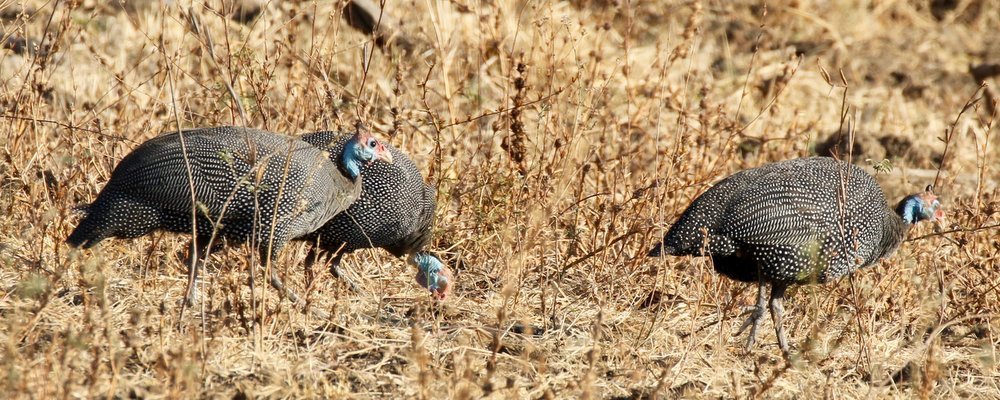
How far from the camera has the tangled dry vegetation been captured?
12.0ft

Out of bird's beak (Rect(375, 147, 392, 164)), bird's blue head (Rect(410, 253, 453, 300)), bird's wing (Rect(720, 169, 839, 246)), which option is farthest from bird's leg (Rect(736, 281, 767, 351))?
bird's beak (Rect(375, 147, 392, 164))

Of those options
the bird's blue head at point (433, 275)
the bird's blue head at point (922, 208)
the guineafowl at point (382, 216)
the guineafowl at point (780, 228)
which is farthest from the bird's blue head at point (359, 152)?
the bird's blue head at point (922, 208)

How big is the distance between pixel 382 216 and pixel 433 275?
1.32 feet

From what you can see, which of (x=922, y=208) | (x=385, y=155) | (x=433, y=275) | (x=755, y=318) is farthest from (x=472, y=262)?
(x=922, y=208)

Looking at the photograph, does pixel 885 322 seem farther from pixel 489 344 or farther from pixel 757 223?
pixel 489 344

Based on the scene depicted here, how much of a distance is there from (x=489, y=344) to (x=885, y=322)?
6.34ft

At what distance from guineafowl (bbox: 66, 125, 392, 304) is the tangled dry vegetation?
0.61 feet

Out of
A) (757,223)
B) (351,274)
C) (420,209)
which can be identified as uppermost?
(757,223)

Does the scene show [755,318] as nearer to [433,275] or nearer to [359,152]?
[433,275]

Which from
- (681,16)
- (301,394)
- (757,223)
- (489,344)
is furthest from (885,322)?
(681,16)

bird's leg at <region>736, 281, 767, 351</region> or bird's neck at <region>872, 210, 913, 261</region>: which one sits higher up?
bird's neck at <region>872, 210, 913, 261</region>

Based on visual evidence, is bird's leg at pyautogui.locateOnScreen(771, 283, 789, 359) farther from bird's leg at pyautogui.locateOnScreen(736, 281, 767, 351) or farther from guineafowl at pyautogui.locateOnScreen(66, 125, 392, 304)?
guineafowl at pyautogui.locateOnScreen(66, 125, 392, 304)

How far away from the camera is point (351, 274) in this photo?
5.26m

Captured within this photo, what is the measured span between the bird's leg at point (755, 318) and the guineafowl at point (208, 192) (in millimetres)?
1792
